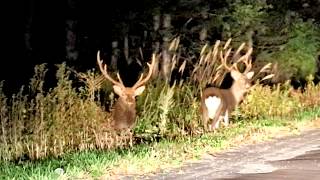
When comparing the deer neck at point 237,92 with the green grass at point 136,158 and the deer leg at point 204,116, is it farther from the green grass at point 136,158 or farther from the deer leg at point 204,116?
the green grass at point 136,158

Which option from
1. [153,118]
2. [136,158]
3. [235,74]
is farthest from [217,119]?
[136,158]

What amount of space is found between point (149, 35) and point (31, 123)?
8.66 metres

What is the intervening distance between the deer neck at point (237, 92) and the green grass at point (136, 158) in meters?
2.84

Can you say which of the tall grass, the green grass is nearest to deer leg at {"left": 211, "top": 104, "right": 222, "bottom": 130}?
the tall grass

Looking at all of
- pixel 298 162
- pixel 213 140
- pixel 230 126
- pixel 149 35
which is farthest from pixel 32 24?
pixel 298 162

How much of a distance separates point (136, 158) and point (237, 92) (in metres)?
6.86

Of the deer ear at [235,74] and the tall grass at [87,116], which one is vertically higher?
the deer ear at [235,74]

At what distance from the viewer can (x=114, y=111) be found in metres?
14.0

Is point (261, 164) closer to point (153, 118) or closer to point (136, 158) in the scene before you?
point (136, 158)

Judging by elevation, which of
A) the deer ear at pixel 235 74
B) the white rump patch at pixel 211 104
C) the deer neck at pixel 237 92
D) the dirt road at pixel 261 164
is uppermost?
the deer ear at pixel 235 74

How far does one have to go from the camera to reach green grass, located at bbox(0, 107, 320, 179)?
9.07 metres

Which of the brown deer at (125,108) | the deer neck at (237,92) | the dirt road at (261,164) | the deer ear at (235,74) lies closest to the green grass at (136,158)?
the dirt road at (261,164)

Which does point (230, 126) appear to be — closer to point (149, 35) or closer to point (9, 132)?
point (9, 132)

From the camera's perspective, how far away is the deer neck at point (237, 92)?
1622cm
